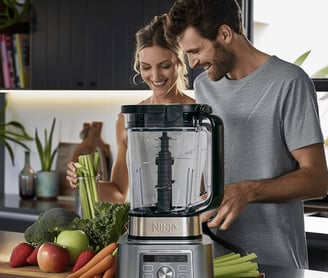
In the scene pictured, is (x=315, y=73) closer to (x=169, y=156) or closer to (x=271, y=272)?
(x=271, y=272)

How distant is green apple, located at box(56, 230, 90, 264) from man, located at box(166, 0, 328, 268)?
0.56m

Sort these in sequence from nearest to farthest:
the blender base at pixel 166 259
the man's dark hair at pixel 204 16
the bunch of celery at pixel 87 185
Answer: the blender base at pixel 166 259
the bunch of celery at pixel 87 185
the man's dark hair at pixel 204 16

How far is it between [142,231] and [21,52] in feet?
10.6

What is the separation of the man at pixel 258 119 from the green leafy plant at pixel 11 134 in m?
2.53

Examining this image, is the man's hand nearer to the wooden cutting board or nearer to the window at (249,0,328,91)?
the wooden cutting board

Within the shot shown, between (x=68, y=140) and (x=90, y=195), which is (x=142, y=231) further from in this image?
(x=68, y=140)

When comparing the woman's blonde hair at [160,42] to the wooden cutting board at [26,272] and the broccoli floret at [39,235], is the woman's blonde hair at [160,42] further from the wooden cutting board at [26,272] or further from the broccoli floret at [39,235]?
the wooden cutting board at [26,272]

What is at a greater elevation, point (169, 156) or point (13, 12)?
point (13, 12)

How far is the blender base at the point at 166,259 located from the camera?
191cm

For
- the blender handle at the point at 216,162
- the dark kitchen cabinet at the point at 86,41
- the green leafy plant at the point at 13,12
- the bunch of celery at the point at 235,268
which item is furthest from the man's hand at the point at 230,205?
the green leafy plant at the point at 13,12

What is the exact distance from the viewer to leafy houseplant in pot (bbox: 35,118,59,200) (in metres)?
4.92

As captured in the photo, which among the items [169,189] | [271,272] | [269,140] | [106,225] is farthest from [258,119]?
[169,189]

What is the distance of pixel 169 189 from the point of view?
2.00m

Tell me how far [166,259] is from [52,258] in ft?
1.40
